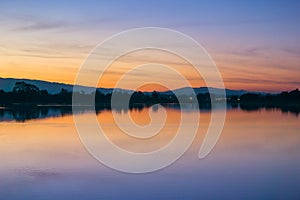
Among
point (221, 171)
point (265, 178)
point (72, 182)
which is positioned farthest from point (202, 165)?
point (72, 182)

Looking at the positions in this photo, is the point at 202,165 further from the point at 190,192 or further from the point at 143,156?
the point at 190,192

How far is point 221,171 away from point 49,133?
8862mm

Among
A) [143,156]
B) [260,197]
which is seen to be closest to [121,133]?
[143,156]

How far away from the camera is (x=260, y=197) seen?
6.67 meters

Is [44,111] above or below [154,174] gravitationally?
above

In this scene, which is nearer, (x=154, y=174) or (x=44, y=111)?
(x=154, y=174)

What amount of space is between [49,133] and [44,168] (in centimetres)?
710

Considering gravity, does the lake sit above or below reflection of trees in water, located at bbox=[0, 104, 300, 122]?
below

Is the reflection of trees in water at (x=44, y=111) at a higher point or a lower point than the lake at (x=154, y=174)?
higher

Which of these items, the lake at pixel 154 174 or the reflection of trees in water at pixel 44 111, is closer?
the lake at pixel 154 174

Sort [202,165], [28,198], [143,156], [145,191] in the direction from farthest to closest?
[143,156], [202,165], [145,191], [28,198]

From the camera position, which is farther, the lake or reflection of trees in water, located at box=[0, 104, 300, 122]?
reflection of trees in water, located at box=[0, 104, 300, 122]

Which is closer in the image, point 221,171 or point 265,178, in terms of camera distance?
point 265,178

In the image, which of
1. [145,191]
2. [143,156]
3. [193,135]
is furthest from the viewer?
[193,135]
